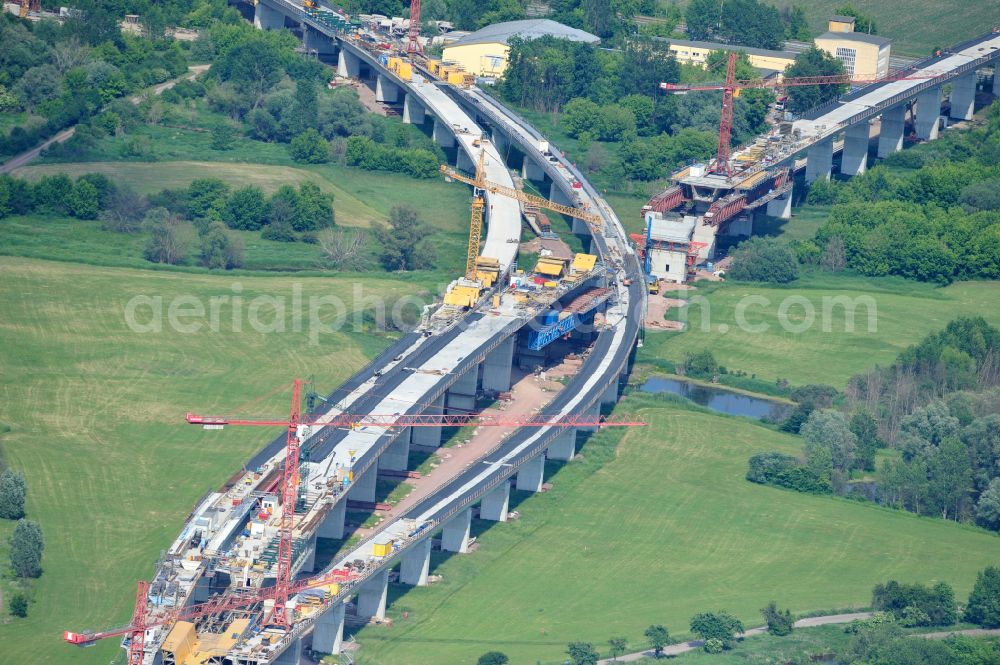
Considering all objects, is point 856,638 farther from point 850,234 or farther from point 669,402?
point 850,234

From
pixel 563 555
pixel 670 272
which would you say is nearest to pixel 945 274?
pixel 670 272

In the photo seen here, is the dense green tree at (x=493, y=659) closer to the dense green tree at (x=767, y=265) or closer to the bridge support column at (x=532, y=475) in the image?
the bridge support column at (x=532, y=475)

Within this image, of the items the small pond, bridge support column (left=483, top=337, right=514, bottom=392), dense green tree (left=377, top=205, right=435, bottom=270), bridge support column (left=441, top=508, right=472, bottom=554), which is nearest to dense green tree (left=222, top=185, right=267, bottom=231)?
dense green tree (left=377, top=205, right=435, bottom=270)

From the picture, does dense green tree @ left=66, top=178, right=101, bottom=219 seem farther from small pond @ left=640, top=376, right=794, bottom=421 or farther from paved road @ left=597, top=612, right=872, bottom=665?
paved road @ left=597, top=612, right=872, bottom=665

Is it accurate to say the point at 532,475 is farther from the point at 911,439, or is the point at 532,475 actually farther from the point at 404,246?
the point at 404,246

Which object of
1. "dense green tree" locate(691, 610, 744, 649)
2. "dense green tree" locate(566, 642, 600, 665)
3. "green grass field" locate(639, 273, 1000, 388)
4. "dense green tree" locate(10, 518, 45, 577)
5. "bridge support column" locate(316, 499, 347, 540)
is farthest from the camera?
"green grass field" locate(639, 273, 1000, 388)

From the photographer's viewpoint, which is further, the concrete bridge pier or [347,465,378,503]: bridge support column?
the concrete bridge pier

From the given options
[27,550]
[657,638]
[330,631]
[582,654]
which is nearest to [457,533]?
[330,631]
